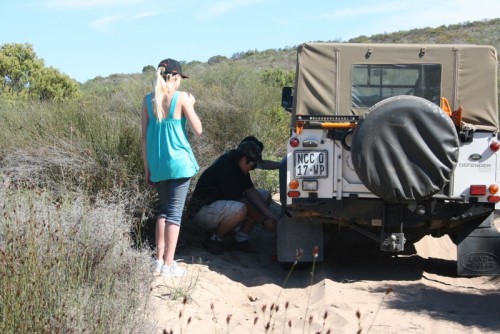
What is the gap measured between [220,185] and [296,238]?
102cm

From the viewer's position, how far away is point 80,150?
747 centimetres

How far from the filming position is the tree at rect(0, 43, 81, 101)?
50.8 feet

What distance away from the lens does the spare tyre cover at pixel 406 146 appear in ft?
19.5

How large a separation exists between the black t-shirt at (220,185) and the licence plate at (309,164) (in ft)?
3.97

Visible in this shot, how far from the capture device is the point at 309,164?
21.5 ft

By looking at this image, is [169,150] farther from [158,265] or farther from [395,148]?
[395,148]

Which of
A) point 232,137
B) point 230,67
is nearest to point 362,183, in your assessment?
point 232,137

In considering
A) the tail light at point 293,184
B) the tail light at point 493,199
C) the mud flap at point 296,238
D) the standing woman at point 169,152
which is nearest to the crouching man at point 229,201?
the mud flap at point 296,238

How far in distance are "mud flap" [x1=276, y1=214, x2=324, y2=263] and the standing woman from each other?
139cm

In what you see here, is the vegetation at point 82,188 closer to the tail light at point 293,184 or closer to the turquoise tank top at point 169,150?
the turquoise tank top at point 169,150

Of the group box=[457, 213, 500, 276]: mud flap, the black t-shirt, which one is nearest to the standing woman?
the black t-shirt

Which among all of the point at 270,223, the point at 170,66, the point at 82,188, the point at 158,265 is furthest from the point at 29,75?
the point at 158,265

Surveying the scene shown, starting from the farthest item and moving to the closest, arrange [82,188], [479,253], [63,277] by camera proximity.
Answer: [82,188], [479,253], [63,277]

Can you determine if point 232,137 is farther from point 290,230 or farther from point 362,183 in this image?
point 362,183
